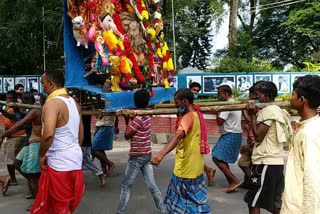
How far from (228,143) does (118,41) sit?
233 centimetres

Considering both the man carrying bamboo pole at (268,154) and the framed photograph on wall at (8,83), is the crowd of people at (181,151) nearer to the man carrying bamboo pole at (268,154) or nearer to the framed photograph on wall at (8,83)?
the man carrying bamboo pole at (268,154)

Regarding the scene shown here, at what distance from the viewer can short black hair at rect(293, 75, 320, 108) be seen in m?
2.11

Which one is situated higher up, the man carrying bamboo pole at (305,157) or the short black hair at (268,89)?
the short black hair at (268,89)

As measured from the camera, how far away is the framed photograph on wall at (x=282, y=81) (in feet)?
38.8

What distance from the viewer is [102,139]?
5.84 meters

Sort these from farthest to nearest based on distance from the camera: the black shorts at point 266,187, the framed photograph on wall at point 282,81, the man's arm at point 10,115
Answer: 1. the framed photograph on wall at point 282,81
2. the man's arm at point 10,115
3. the black shorts at point 266,187

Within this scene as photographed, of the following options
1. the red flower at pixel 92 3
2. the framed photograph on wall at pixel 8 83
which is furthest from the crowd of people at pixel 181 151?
the framed photograph on wall at pixel 8 83

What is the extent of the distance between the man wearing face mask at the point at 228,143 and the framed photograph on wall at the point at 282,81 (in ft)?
24.3

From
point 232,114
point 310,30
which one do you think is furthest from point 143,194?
point 310,30

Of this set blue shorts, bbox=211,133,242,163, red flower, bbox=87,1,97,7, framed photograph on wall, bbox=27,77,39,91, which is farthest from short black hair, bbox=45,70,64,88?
framed photograph on wall, bbox=27,77,39,91

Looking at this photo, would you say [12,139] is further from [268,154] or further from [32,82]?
[32,82]

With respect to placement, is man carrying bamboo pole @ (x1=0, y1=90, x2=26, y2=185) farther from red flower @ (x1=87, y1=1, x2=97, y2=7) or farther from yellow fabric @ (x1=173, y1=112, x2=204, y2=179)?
yellow fabric @ (x1=173, y1=112, x2=204, y2=179)

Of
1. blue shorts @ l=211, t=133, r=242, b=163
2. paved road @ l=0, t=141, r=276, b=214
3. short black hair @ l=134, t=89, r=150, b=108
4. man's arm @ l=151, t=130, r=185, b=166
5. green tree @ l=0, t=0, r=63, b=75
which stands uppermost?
green tree @ l=0, t=0, r=63, b=75

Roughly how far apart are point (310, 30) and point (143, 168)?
1700 cm
